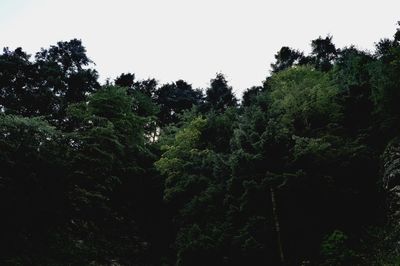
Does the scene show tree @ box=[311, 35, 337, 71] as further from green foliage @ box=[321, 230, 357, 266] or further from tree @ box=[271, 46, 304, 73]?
green foliage @ box=[321, 230, 357, 266]

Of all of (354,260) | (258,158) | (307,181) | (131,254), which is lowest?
(354,260)

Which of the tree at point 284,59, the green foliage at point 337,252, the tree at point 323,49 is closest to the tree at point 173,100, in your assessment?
the tree at point 284,59

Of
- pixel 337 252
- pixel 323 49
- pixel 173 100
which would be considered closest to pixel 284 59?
pixel 323 49

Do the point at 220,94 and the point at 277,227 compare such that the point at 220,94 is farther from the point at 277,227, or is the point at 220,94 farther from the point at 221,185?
the point at 277,227

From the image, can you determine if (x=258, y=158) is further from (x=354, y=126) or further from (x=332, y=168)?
(x=354, y=126)

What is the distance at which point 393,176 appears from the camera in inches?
706

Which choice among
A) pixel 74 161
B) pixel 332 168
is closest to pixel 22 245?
pixel 74 161

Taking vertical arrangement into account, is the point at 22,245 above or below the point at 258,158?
below

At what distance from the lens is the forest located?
18016mm

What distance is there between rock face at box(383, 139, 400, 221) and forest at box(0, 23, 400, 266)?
0.06 metres

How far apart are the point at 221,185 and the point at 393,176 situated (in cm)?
829

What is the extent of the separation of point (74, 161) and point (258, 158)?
1078cm

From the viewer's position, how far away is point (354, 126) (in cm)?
2592

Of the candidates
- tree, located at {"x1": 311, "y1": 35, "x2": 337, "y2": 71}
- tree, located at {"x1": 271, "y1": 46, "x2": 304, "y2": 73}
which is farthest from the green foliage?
tree, located at {"x1": 311, "y1": 35, "x2": 337, "y2": 71}
